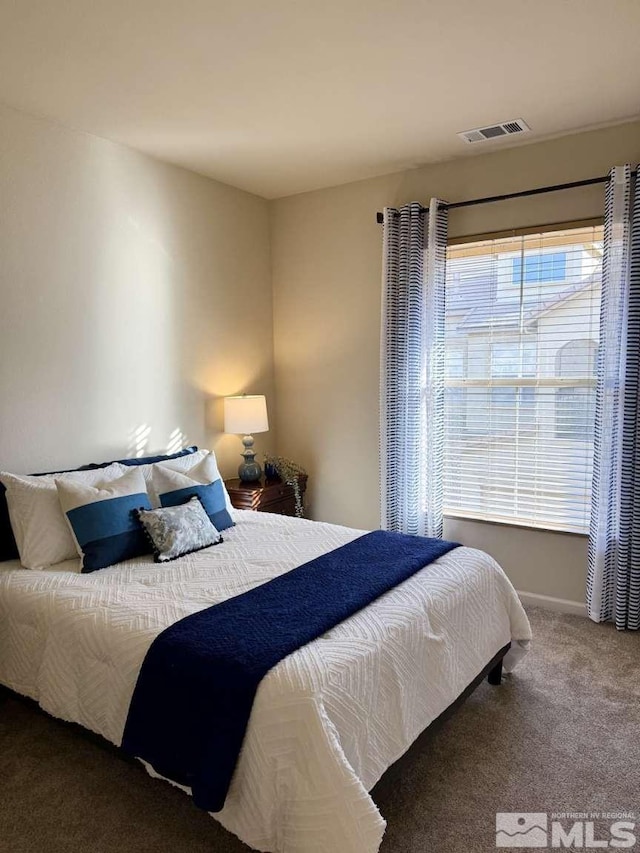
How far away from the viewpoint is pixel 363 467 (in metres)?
4.29

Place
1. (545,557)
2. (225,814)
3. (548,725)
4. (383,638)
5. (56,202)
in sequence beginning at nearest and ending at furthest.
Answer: (225,814)
(383,638)
(548,725)
(56,202)
(545,557)

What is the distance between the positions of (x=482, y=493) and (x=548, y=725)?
5.32ft

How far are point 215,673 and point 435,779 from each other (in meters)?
0.96

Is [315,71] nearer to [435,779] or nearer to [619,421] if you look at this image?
[619,421]

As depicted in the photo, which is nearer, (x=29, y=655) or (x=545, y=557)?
(x=29, y=655)

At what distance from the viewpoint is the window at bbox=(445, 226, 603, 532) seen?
3461mm

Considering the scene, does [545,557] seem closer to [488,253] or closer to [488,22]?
[488,253]

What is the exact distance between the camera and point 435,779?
2119mm

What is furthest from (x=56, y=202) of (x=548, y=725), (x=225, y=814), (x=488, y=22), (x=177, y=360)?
(x=548, y=725)

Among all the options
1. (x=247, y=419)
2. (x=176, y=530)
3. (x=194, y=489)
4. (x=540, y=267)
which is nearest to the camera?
(x=176, y=530)

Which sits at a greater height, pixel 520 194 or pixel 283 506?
pixel 520 194

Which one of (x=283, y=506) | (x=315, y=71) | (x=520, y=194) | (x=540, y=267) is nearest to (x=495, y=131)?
(x=520, y=194)

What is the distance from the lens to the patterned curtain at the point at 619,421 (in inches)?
124

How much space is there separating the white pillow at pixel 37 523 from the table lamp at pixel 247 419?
4.63ft
